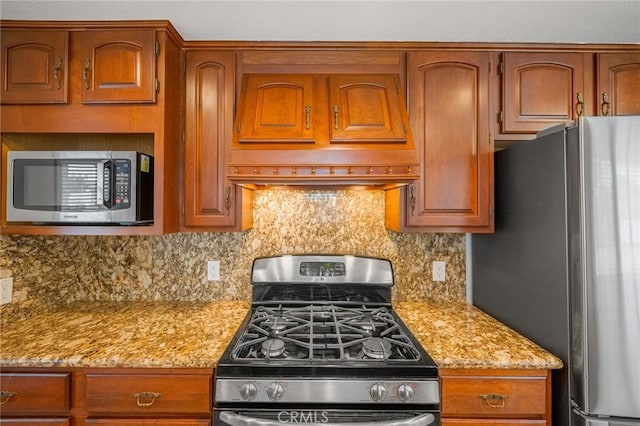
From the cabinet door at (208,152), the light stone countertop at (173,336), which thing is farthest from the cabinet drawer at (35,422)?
the cabinet door at (208,152)

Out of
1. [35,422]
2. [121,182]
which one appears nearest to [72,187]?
[121,182]

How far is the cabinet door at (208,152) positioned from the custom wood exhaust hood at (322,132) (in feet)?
0.40

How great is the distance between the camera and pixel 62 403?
136 cm

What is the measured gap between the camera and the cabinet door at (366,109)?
164cm

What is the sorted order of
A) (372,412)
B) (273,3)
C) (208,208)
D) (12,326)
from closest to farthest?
(372,412)
(273,3)
(12,326)
(208,208)

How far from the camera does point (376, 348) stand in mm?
1437

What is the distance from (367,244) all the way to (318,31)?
3.86ft

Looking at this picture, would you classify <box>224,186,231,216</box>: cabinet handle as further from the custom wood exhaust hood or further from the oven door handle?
the oven door handle

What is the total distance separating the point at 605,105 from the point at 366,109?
A: 1.22 metres

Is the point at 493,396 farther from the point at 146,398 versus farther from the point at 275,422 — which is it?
the point at 146,398

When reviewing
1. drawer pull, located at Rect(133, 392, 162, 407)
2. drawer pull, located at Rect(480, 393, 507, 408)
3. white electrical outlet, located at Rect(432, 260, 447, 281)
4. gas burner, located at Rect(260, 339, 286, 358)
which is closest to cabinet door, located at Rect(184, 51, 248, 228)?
gas burner, located at Rect(260, 339, 286, 358)

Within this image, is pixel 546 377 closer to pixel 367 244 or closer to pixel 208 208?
pixel 367 244

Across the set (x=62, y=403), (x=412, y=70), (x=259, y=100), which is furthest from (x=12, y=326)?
(x=412, y=70)

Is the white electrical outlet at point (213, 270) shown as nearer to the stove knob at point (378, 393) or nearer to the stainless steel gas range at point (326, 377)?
the stainless steel gas range at point (326, 377)
